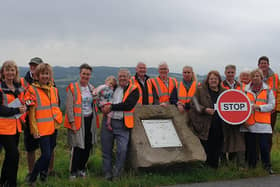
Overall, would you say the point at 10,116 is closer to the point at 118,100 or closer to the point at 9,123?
the point at 9,123

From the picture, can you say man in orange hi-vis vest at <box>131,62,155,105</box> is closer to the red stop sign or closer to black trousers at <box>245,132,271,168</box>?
the red stop sign

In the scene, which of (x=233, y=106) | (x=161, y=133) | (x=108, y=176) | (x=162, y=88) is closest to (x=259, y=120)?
(x=233, y=106)

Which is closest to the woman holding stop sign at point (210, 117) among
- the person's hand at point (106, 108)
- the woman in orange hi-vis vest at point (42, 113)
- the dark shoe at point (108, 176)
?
the person's hand at point (106, 108)

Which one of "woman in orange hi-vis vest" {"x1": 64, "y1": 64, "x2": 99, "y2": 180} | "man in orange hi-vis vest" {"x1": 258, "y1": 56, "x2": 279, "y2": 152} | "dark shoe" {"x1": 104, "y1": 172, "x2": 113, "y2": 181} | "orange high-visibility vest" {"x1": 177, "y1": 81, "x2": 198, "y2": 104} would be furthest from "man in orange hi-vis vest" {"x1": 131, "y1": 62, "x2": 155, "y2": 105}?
"man in orange hi-vis vest" {"x1": 258, "y1": 56, "x2": 279, "y2": 152}

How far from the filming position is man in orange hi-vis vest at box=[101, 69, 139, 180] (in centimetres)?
609

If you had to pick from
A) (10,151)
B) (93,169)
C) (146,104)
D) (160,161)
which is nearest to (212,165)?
(160,161)

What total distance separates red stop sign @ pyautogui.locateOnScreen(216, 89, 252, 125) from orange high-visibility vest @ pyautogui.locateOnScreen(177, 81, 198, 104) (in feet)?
2.31

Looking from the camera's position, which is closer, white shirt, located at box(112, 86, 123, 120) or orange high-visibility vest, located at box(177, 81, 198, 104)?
white shirt, located at box(112, 86, 123, 120)

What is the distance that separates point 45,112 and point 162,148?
218cm

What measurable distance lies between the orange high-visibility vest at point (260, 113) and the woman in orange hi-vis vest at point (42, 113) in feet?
11.4

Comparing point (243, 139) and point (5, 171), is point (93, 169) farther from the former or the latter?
point (243, 139)

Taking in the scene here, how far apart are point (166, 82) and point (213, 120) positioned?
133 centimetres

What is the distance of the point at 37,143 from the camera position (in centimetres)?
591

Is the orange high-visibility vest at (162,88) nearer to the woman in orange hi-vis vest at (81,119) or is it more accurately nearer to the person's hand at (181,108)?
the person's hand at (181,108)
